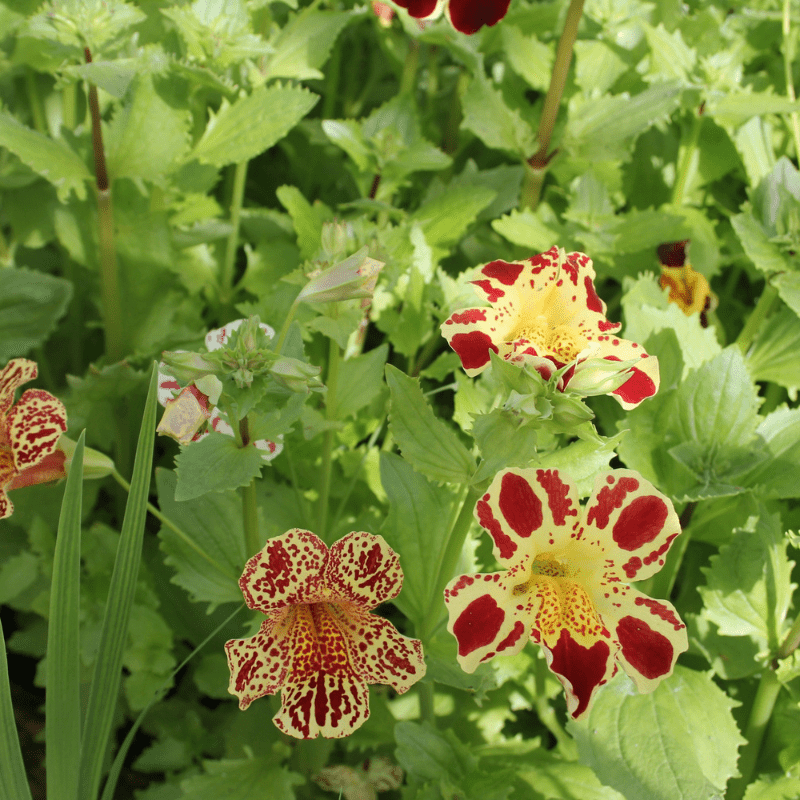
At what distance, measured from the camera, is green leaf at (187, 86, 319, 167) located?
4.25 feet

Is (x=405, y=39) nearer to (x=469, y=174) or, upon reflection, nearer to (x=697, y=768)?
(x=469, y=174)

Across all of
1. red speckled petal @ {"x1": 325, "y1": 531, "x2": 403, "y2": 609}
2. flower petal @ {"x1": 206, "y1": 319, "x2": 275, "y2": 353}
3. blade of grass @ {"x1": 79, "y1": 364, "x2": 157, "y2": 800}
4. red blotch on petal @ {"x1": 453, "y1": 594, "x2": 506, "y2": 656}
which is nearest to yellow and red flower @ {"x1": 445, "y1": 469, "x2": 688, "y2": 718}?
red blotch on petal @ {"x1": 453, "y1": 594, "x2": 506, "y2": 656}

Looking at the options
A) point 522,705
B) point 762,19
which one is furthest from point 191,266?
point 762,19

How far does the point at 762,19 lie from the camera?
1783mm

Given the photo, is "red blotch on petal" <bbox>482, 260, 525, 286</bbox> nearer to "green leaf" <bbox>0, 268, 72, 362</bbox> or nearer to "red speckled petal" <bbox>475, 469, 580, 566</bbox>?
"red speckled petal" <bbox>475, 469, 580, 566</bbox>

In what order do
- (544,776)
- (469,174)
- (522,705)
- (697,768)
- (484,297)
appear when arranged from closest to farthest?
(484,297), (697,768), (544,776), (522,705), (469,174)

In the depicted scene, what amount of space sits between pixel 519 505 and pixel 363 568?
0.64 ft

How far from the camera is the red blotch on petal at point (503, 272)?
863 mm

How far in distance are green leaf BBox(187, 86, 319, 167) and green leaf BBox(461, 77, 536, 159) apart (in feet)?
1.01

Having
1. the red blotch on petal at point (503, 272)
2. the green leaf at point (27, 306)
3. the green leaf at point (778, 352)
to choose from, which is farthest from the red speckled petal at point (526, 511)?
the green leaf at point (27, 306)

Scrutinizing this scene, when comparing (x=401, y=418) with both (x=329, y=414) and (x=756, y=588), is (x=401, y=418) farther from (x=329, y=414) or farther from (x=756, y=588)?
(x=756, y=588)

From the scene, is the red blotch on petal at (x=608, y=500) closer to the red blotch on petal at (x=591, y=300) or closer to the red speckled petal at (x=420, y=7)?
the red blotch on petal at (x=591, y=300)

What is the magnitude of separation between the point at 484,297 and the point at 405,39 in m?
1.16

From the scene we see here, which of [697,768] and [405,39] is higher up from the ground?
[405,39]
